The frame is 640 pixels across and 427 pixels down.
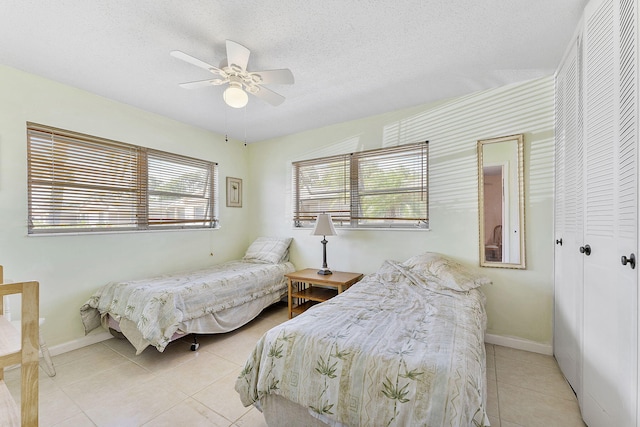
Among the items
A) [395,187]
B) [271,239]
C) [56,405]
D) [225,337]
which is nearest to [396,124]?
[395,187]

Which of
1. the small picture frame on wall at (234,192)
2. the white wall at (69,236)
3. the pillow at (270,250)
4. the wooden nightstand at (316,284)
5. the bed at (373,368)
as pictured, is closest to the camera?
the bed at (373,368)

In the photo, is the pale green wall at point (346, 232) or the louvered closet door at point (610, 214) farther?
the pale green wall at point (346, 232)

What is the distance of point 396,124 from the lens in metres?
3.15

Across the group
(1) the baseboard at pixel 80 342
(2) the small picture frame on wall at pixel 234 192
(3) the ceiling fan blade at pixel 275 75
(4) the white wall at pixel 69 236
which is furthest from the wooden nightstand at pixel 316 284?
(3) the ceiling fan blade at pixel 275 75

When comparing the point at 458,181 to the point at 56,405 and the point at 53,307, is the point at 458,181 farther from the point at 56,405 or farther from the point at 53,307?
the point at 53,307

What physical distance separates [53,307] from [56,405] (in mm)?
1003

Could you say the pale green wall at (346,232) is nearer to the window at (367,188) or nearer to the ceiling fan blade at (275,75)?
the window at (367,188)

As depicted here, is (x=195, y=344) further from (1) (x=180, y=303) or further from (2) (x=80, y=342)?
(2) (x=80, y=342)

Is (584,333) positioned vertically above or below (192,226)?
below

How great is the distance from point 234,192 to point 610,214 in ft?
12.7

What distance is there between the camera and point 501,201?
2576 mm

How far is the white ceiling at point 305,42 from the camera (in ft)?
5.33

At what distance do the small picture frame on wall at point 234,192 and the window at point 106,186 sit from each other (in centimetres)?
36

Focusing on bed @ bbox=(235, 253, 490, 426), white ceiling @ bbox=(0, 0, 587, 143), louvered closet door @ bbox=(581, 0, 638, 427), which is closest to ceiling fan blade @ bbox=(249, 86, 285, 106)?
white ceiling @ bbox=(0, 0, 587, 143)
